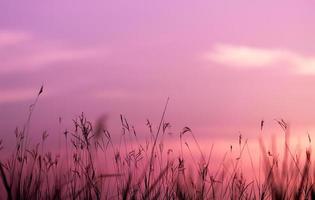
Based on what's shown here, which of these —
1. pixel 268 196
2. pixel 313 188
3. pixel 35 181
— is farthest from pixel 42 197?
pixel 313 188

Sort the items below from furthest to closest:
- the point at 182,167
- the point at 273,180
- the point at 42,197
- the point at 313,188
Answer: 1. the point at 182,167
2. the point at 42,197
3. the point at 273,180
4. the point at 313,188

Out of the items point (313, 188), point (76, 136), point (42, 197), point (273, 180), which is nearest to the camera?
point (313, 188)

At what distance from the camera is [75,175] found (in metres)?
4.90

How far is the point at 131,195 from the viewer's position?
450 centimetres

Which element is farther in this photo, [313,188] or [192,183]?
[192,183]

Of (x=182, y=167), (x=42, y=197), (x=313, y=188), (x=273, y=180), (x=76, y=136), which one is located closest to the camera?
(x=313, y=188)

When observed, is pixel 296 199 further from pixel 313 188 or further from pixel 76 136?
pixel 76 136

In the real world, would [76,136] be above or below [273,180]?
above

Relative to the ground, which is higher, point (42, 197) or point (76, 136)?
point (76, 136)

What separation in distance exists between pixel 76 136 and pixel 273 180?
1747 mm

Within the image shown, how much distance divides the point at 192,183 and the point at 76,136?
44.6 inches

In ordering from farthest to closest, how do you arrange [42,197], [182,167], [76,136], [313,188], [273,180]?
1. [76,136]
2. [182,167]
3. [42,197]
4. [273,180]
5. [313,188]

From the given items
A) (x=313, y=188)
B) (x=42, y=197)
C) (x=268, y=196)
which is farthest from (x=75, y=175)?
(x=313, y=188)

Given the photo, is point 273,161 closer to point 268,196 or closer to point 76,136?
point 268,196
